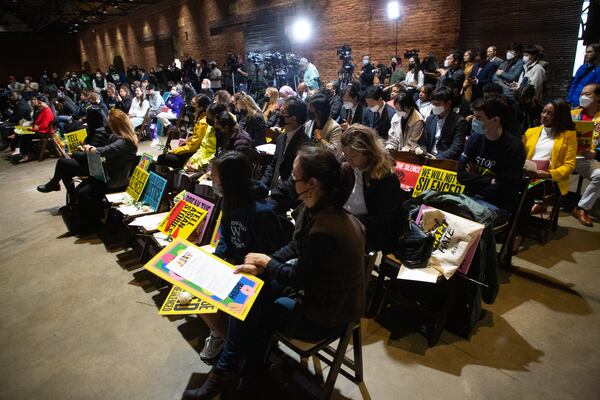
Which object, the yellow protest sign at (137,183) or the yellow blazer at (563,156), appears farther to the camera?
the yellow protest sign at (137,183)

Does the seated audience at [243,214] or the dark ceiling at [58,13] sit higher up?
the dark ceiling at [58,13]

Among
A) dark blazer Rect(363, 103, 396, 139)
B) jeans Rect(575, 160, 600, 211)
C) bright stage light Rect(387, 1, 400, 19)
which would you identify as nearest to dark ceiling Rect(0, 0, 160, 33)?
bright stage light Rect(387, 1, 400, 19)

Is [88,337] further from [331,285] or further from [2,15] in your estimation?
[2,15]

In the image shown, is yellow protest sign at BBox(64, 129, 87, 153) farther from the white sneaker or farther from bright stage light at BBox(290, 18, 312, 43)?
bright stage light at BBox(290, 18, 312, 43)

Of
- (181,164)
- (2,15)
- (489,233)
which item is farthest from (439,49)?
(2,15)

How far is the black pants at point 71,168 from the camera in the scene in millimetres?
4801

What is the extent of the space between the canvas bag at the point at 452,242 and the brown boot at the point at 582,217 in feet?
9.18

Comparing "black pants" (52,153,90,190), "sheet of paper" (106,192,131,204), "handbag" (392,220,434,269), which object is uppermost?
"black pants" (52,153,90,190)

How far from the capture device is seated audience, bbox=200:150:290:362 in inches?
87.2

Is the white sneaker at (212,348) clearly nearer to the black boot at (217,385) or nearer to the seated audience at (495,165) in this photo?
the black boot at (217,385)

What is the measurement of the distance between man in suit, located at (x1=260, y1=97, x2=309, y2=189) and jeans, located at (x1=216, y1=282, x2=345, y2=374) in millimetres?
1711

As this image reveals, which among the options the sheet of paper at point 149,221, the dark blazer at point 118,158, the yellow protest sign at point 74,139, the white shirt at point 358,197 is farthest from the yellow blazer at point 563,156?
the yellow protest sign at point 74,139

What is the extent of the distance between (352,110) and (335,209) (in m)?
4.32

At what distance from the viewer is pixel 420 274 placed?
2.46m
